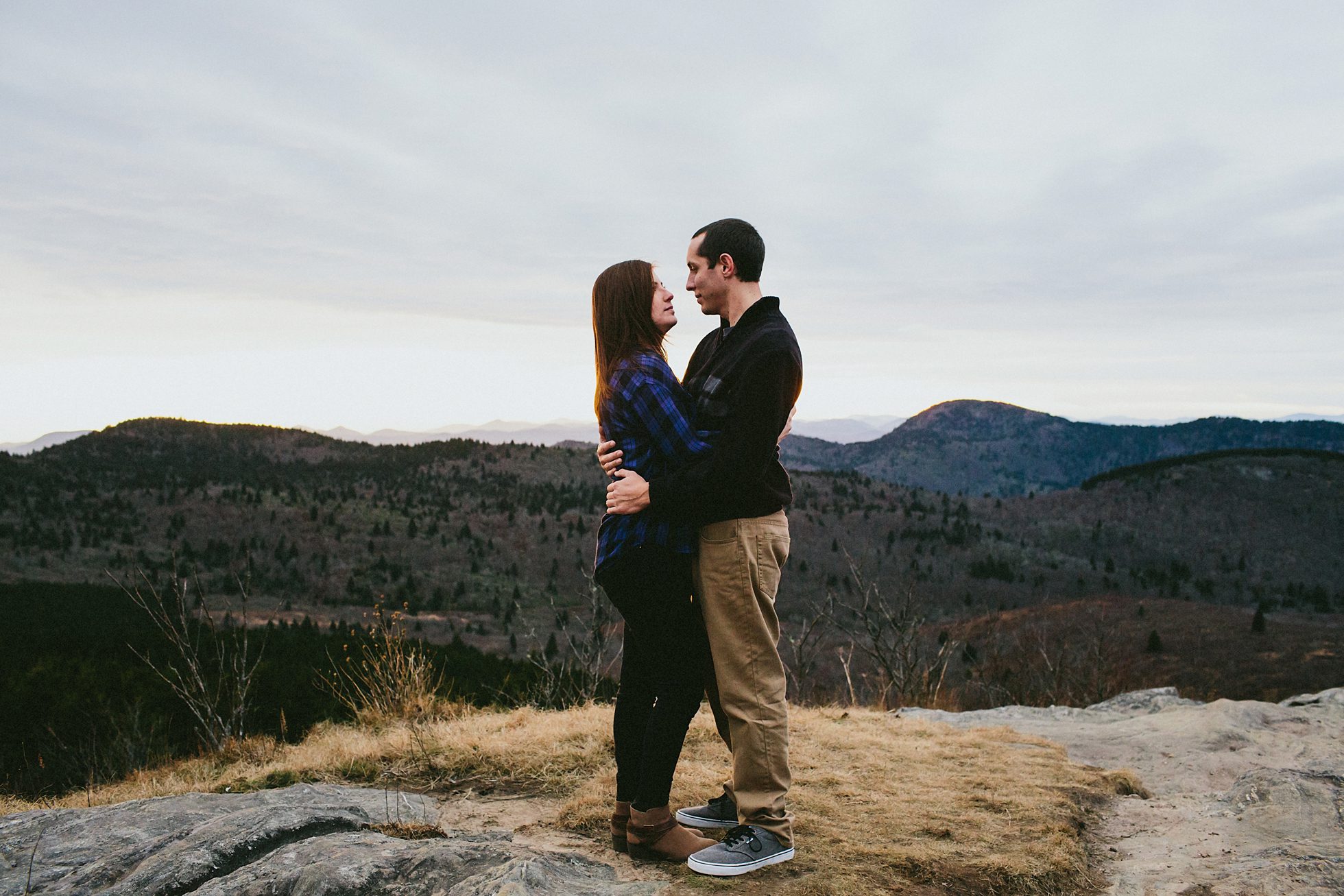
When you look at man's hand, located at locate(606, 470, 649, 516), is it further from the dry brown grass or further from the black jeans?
the dry brown grass

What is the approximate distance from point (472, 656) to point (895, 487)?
8116 centimetres

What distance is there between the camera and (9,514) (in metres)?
40.8

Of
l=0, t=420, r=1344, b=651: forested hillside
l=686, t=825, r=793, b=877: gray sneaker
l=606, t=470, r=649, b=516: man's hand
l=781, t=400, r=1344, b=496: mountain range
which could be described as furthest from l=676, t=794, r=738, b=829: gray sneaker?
l=781, t=400, r=1344, b=496: mountain range

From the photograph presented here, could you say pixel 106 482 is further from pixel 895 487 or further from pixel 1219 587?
pixel 1219 587

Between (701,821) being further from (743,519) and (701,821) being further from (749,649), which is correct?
(743,519)

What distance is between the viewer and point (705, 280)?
9.55 ft

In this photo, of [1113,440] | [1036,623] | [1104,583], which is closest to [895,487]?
[1104,583]

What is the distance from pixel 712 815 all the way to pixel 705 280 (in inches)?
91.4

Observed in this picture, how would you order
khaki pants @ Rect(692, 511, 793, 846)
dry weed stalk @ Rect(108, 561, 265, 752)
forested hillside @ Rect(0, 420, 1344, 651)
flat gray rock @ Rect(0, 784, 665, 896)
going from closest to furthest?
flat gray rock @ Rect(0, 784, 665, 896) < khaki pants @ Rect(692, 511, 793, 846) < dry weed stalk @ Rect(108, 561, 265, 752) < forested hillside @ Rect(0, 420, 1344, 651)

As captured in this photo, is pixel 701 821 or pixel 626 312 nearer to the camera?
pixel 626 312

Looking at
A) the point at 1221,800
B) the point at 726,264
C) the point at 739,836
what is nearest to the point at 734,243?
the point at 726,264

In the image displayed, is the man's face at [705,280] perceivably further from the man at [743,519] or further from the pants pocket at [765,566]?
the pants pocket at [765,566]

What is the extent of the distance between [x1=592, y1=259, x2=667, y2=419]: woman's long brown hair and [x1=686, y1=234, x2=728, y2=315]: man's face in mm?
161

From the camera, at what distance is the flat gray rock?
249 cm
